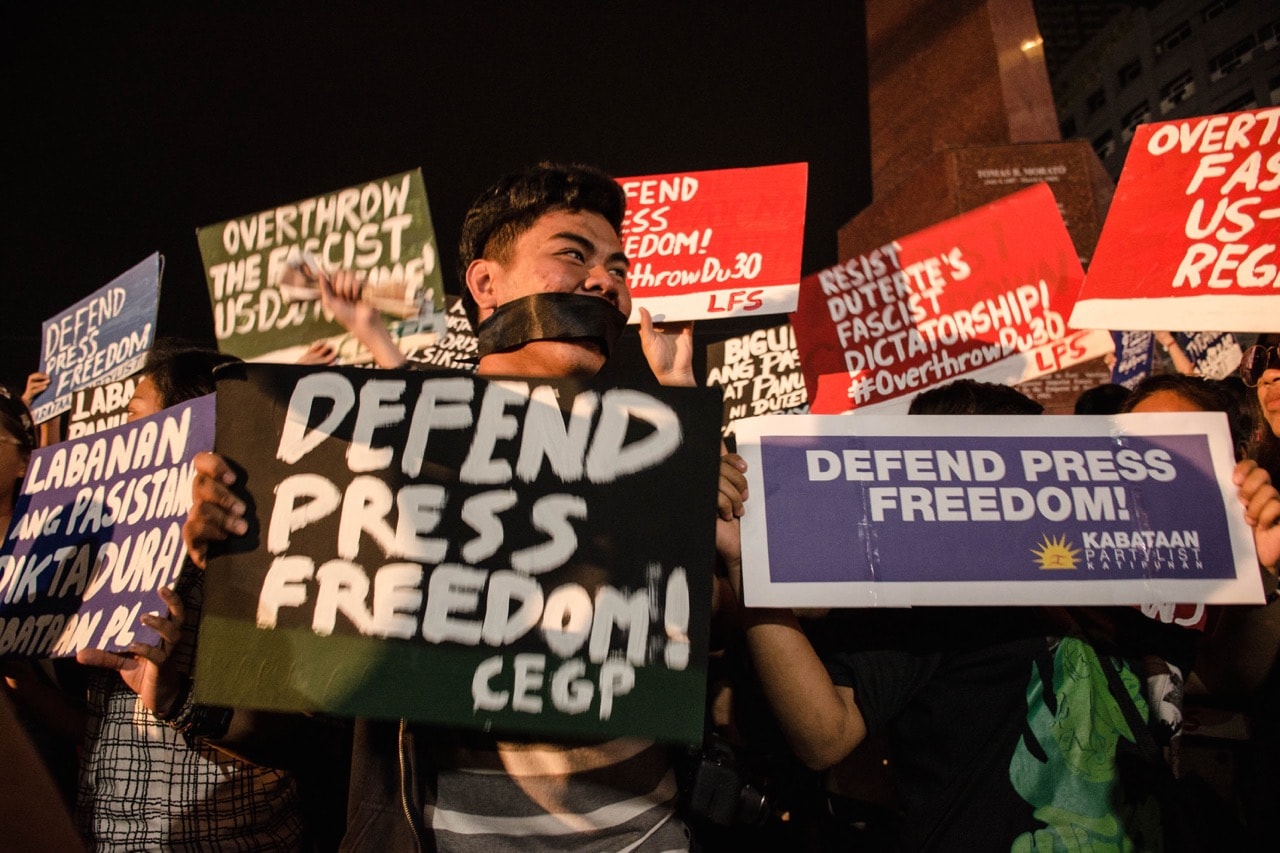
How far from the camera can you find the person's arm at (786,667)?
58.5 inches

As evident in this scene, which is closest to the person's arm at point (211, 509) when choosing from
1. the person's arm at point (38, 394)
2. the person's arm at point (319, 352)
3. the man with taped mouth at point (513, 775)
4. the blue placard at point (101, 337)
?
the man with taped mouth at point (513, 775)

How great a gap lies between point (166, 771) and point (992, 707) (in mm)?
1733

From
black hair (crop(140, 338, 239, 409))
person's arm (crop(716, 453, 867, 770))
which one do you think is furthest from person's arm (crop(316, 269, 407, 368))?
person's arm (crop(716, 453, 867, 770))

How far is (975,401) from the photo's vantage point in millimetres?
1956

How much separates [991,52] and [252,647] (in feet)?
23.5

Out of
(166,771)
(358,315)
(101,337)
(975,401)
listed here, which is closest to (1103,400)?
(975,401)

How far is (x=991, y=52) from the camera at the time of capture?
652 centimetres

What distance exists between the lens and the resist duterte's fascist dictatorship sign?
1.49m

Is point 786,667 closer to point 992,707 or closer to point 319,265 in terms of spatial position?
point 992,707

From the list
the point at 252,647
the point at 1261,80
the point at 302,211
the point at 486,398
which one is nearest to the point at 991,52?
the point at 302,211

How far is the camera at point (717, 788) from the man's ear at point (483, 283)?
1.03 m

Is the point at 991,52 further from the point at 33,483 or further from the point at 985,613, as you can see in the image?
the point at 33,483

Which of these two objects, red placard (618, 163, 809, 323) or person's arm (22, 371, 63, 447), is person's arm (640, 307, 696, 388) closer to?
red placard (618, 163, 809, 323)

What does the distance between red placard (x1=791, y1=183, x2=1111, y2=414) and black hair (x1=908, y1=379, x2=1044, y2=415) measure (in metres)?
1.30
